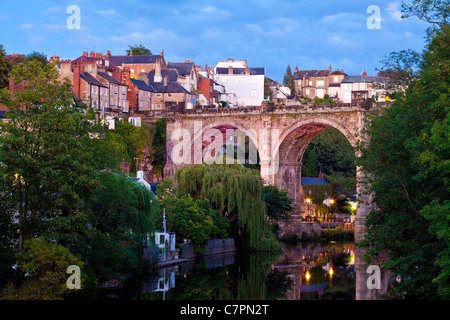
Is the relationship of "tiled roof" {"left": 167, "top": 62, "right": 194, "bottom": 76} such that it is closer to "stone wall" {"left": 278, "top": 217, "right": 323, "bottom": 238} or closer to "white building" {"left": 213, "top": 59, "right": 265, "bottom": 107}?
"white building" {"left": 213, "top": 59, "right": 265, "bottom": 107}

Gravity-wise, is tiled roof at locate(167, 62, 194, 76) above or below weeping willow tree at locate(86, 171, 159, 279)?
above

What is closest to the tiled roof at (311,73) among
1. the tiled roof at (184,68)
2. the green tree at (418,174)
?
the tiled roof at (184,68)

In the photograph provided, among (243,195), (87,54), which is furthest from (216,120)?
(87,54)

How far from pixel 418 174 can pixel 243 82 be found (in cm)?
6097

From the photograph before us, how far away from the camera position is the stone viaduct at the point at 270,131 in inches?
1833

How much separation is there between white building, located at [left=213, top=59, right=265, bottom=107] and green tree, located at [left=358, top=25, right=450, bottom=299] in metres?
54.6

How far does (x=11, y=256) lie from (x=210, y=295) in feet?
26.5

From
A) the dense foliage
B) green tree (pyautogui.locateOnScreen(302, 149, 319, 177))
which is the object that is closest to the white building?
the dense foliage

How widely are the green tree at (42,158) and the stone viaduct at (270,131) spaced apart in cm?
2718

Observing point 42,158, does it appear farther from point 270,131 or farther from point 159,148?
point 159,148

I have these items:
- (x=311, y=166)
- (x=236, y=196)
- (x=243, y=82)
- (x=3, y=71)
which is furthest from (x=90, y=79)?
(x=243, y=82)

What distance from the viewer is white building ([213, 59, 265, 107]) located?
77.8 meters

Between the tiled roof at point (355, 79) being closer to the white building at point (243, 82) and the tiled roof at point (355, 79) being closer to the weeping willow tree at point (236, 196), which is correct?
the white building at point (243, 82)
